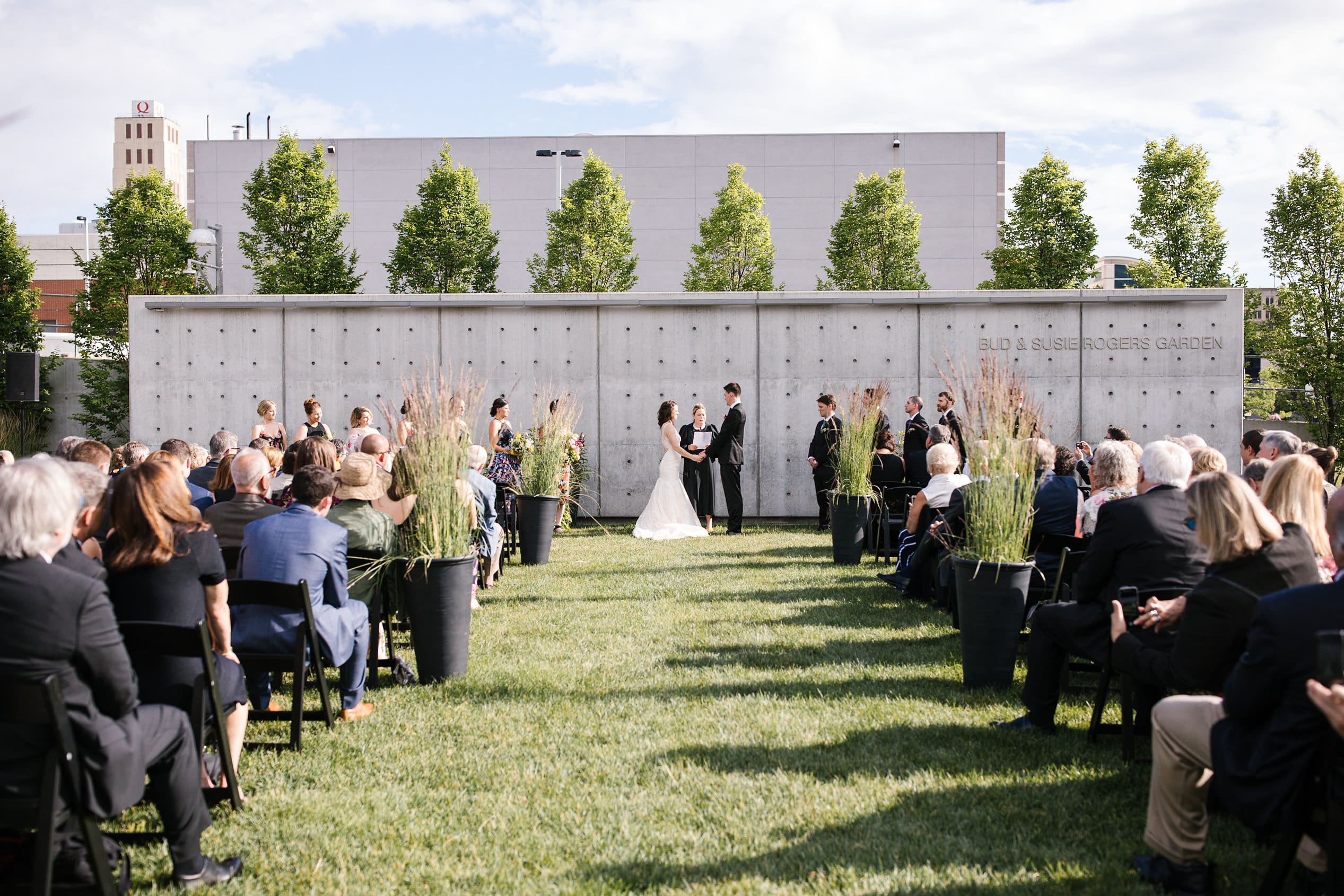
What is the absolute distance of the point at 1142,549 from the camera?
3.96 m

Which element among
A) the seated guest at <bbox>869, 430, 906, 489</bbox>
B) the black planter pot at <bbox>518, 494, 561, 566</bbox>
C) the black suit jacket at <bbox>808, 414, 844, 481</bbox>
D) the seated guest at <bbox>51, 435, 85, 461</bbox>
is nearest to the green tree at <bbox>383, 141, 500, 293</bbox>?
the black suit jacket at <bbox>808, 414, 844, 481</bbox>

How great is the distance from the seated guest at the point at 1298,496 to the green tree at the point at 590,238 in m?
24.9

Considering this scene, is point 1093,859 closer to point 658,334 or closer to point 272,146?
point 658,334

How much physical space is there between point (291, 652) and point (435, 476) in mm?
1146

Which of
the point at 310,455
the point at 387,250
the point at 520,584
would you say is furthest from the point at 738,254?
the point at 310,455

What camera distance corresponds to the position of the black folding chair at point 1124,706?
12.4 feet

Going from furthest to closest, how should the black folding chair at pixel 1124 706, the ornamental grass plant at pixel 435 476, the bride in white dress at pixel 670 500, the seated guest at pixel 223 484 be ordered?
the bride in white dress at pixel 670 500 → the seated guest at pixel 223 484 → the ornamental grass plant at pixel 435 476 → the black folding chair at pixel 1124 706

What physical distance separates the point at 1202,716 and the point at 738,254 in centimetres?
2661

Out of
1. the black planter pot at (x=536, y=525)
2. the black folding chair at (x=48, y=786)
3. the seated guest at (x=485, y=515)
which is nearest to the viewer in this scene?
the black folding chair at (x=48, y=786)

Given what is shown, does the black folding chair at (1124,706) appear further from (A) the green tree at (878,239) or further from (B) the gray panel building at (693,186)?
(B) the gray panel building at (693,186)

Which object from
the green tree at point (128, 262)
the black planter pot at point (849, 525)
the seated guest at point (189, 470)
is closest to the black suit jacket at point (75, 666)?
the seated guest at point (189, 470)

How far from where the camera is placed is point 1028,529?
4840mm

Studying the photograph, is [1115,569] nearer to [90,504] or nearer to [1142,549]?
[1142,549]

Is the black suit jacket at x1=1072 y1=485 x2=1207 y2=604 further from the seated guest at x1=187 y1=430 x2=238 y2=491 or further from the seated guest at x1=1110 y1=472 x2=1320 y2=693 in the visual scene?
the seated guest at x1=187 y1=430 x2=238 y2=491
